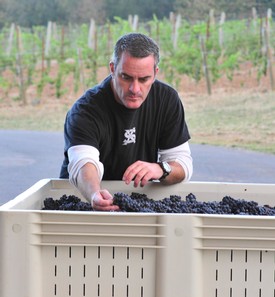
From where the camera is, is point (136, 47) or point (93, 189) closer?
point (93, 189)

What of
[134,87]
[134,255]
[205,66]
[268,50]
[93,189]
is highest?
[268,50]

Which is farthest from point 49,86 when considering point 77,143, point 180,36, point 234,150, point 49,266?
point 49,266

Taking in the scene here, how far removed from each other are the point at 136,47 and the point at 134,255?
2.04 ft

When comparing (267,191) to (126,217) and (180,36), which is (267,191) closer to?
(126,217)

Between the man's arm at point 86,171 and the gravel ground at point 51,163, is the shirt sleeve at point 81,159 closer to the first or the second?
the man's arm at point 86,171

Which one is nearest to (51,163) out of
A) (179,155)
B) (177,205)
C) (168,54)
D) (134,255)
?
(168,54)

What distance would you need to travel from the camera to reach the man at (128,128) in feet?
5.92

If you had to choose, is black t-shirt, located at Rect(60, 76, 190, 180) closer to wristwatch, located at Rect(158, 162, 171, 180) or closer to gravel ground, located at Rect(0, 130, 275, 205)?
wristwatch, located at Rect(158, 162, 171, 180)

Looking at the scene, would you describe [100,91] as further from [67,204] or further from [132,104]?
[67,204]

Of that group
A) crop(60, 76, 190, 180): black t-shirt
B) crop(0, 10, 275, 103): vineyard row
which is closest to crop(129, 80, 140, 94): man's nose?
crop(60, 76, 190, 180): black t-shirt

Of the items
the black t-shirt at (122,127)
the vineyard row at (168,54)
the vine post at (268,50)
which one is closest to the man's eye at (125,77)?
the black t-shirt at (122,127)

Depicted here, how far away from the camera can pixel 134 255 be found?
134cm

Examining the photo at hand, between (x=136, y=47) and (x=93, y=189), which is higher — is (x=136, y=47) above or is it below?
above

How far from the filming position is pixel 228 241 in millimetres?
1328
